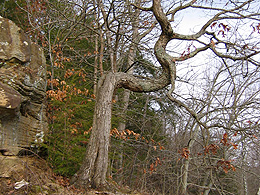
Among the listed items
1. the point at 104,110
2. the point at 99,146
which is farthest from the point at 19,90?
the point at 99,146

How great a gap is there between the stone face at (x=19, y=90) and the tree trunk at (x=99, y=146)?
4.90 feet

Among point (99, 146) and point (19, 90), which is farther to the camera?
point (19, 90)

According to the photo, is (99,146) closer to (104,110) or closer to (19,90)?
(104,110)

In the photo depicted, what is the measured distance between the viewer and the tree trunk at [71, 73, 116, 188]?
3914 mm

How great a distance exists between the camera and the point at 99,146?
4102 mm

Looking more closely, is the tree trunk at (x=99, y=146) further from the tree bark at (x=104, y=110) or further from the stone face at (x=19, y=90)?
the stone face at (x=19, y=90)

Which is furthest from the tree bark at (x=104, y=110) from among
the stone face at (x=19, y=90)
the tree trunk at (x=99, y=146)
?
the stone face at (x=19, y=90)

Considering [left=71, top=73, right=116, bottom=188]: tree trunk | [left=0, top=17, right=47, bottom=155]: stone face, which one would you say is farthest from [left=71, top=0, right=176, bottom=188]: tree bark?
[left=0, top=17, right=47, bottom=155]: stone face

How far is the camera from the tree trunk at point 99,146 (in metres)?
3.91

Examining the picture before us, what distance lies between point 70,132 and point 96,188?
1.83 metres

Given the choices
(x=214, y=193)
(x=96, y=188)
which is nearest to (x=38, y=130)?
(x=96, y=188)

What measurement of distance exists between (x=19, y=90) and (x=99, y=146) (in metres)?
2.11

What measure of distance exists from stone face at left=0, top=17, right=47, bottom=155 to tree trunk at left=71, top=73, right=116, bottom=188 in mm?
1494

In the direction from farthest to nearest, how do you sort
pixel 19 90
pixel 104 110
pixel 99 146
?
pixel 19 90 → pixel 104 110 → pixel 99 146
